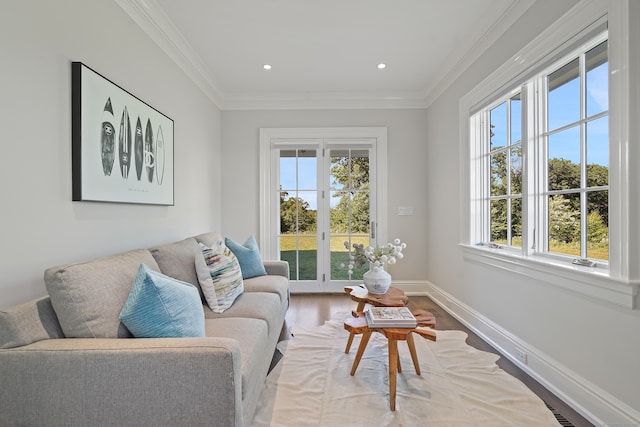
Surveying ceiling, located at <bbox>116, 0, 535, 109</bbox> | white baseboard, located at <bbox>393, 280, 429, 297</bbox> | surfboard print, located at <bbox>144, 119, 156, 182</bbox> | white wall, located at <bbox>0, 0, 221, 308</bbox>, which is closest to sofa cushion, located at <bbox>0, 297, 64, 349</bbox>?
white wall, located at <bbox>0, 0, 221, 308</bbox>

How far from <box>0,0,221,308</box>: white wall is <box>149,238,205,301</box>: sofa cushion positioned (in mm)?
284

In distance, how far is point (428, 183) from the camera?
167 inches

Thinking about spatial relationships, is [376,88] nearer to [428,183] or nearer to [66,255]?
[428,183]

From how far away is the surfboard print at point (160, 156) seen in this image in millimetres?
2578

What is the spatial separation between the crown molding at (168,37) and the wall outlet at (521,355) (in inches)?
144

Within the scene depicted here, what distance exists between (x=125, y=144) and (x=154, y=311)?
1.34m

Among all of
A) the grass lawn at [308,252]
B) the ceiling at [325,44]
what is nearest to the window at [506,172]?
the ceiling at [325,44]

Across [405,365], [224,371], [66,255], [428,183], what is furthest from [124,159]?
[428,183]

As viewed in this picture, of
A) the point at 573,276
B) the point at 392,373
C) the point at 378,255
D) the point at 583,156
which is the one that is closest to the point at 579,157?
the point at 583,156

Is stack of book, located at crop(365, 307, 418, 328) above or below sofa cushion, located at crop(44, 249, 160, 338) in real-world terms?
below

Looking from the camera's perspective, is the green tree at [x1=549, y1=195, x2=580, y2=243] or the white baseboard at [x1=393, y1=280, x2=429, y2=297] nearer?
the green tree at [x1=549, y1=195, x2=580, y2=243]

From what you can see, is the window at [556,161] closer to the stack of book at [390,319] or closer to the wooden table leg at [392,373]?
the stack of book at [390,319]

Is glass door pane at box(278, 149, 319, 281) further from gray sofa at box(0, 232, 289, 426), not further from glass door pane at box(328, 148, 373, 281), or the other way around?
gray sofa at box(0, 232, 289, 426)

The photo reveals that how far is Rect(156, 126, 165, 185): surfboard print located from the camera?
8.46ft
